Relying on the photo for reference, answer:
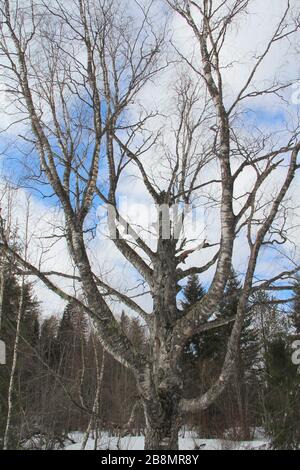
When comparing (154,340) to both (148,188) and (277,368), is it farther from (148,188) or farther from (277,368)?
(277,368)

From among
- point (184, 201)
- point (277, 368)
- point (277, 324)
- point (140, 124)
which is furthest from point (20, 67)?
point (277, 324)

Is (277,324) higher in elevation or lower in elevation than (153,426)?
higher

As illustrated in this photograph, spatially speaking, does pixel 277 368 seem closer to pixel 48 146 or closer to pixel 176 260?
pixel 176 260

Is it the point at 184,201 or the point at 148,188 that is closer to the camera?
the point at 148,188

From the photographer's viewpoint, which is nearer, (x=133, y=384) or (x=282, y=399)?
(x=282, y=399)

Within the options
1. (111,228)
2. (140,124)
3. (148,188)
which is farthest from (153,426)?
(140,124)

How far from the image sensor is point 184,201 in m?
8.15

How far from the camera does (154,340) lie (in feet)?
19.7

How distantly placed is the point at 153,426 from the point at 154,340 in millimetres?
1092
